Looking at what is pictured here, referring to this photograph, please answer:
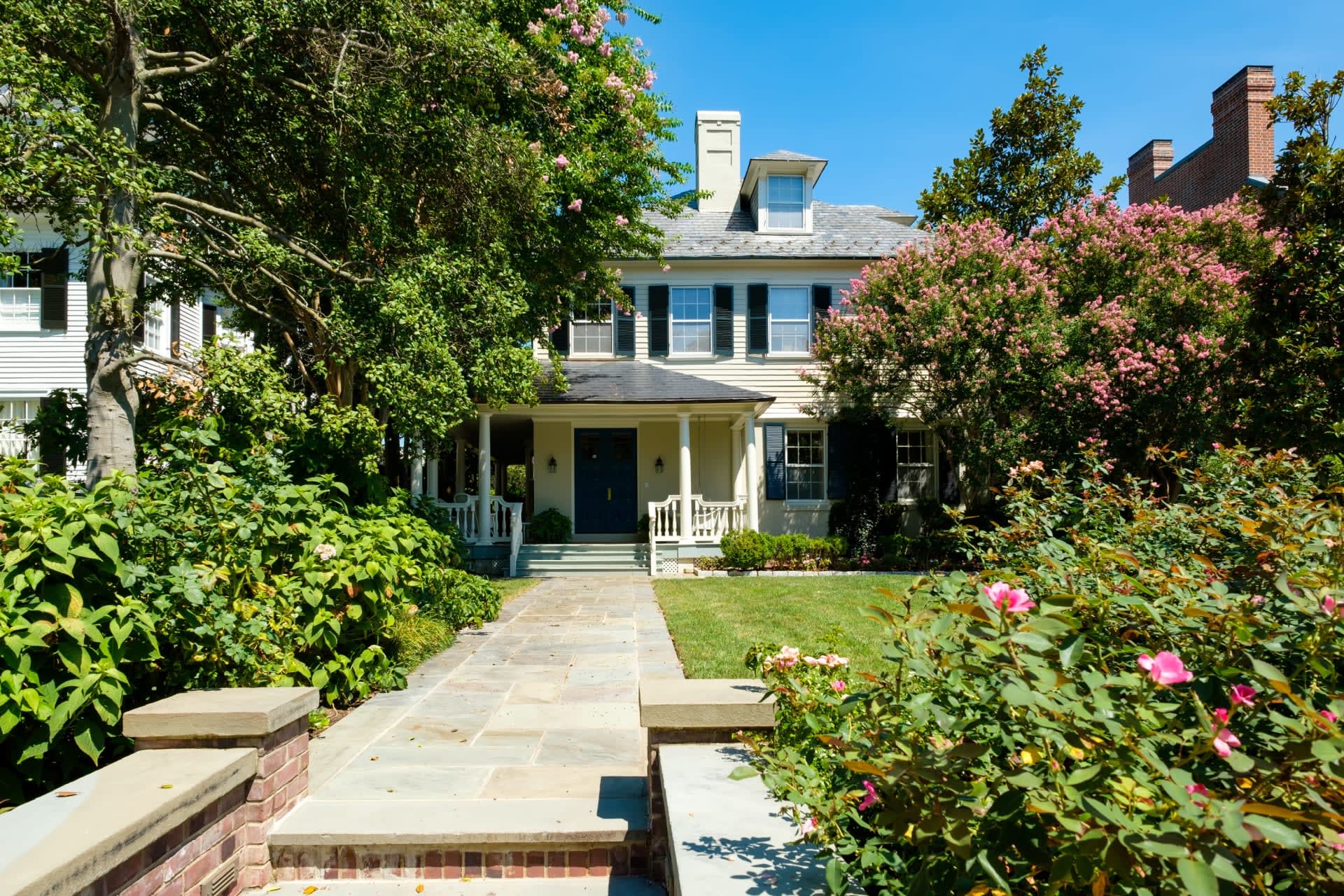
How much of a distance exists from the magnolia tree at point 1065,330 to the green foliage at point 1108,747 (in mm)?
12064

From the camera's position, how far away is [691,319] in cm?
1702

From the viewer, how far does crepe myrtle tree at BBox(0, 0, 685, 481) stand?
6.38 m

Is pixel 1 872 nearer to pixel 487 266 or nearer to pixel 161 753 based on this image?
pixel 161 753

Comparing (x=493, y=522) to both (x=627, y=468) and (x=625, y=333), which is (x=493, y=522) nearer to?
(x=627, y=468)

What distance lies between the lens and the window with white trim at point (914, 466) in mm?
16922

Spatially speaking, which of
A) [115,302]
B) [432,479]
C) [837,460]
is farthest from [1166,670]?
[837,460]

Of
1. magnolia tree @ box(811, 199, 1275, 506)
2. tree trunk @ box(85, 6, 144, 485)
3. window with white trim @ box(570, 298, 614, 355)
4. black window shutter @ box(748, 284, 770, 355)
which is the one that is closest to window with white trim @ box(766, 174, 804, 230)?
black window shutter @ box(748, 284, 770, 355)

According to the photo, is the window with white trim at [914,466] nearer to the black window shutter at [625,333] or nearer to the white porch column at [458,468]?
the black window shutter at [625,333]

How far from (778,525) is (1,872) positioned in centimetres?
1536

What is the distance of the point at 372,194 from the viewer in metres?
7.87

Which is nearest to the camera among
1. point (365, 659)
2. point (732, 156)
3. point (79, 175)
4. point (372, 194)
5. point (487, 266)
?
point (365, 659)

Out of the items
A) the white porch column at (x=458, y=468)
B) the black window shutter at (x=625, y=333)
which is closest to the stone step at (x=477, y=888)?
the white porch column at (x=458, y=468)

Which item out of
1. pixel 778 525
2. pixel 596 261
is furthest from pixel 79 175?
pixel 778 525

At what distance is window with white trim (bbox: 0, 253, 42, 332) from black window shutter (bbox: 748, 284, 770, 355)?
13739mm
